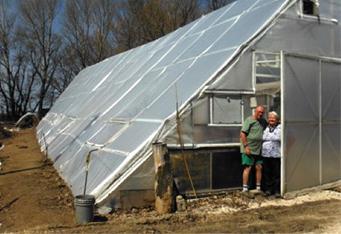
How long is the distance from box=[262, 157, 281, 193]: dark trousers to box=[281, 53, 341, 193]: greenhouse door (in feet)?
0.78

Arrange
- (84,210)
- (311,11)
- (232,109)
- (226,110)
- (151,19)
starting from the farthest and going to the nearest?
1. (151,19)
2. (311,11)
3. (232,109)
4. (226,110)
5. (84,210)

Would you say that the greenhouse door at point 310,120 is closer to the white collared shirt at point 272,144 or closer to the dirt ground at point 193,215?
the white collared shirt at point 272,144

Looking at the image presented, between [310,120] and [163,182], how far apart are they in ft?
12.4

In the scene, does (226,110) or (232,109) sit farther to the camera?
(232,109)

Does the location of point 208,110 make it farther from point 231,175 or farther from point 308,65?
point 308,65

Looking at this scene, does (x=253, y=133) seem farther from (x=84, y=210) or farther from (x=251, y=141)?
(x=84, y=210)

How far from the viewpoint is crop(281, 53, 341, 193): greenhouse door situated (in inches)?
398

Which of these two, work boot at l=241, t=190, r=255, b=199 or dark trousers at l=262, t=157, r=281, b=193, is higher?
dark trousers at l=262, t=157, r=281, b=193

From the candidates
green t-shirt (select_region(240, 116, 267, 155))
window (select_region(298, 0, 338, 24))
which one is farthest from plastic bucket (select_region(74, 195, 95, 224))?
window (select_region(298, 0, 338, 24))

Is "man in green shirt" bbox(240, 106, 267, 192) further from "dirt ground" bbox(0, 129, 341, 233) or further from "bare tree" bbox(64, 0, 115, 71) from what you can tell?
"bare tree" bbox(64, 0, 115, 71)

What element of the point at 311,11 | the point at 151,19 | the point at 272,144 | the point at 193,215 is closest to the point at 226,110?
the point at 272,144

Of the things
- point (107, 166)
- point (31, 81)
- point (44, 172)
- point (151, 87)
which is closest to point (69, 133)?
point (44, 172)

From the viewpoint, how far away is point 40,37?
49469mm

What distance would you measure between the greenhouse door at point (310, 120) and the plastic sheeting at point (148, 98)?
1.32m
